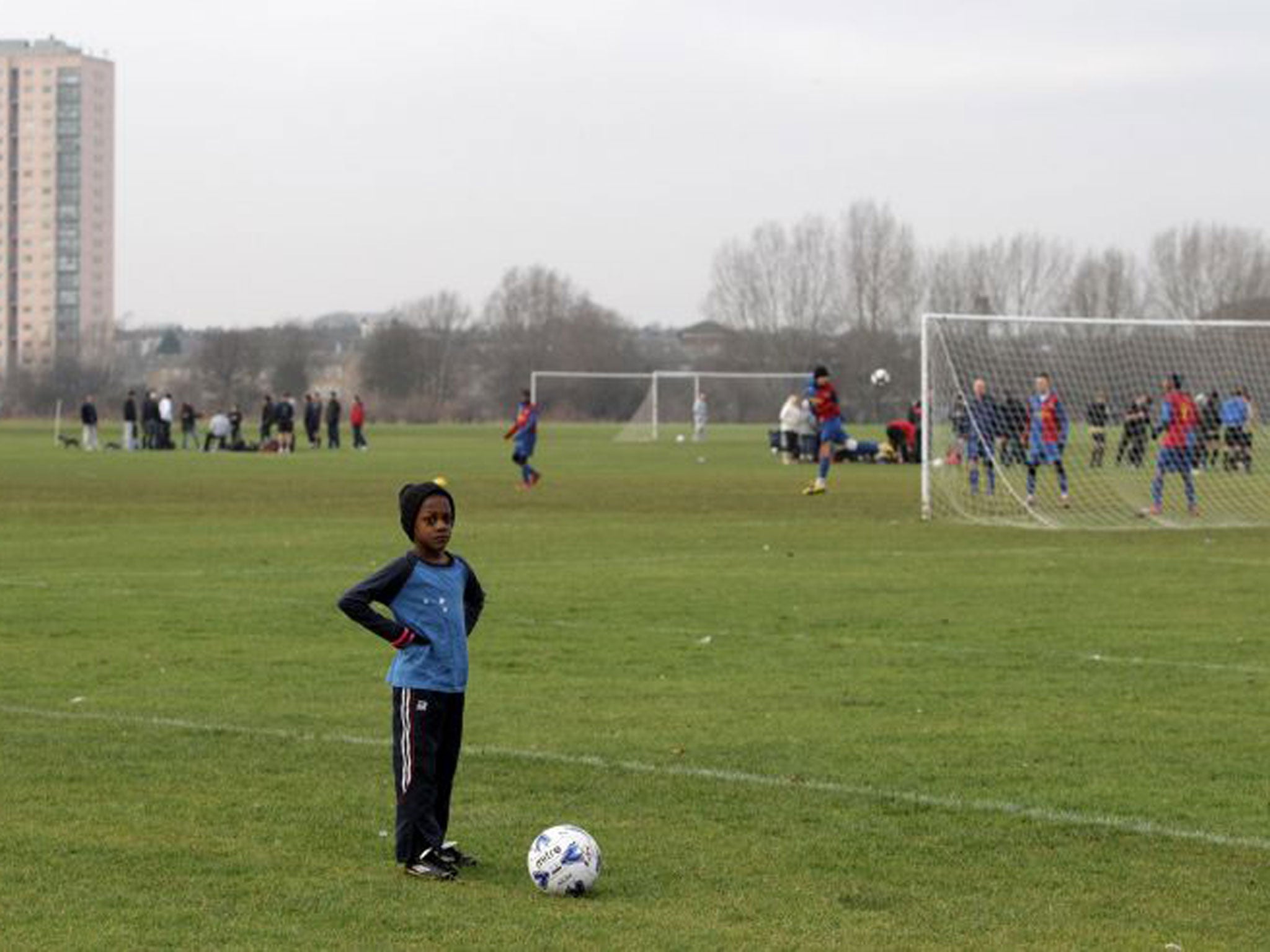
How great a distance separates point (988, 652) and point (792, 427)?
40.4m

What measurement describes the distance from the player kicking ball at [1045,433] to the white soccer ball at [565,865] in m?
25.7

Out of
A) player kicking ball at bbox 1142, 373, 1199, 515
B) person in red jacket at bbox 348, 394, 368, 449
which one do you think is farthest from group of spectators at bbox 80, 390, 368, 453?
player kicking ball at bbox 1142, 373, 1199, 515

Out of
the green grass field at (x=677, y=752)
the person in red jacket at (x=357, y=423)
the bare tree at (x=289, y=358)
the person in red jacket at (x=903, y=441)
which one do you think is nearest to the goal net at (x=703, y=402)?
the person in red jacket at (x=357, y=423)

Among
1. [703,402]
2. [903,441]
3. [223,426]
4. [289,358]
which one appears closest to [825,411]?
[903,441]

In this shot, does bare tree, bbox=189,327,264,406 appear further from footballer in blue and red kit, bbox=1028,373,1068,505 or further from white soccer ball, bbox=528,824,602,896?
white soccer ball, bbox=528,824,602,896

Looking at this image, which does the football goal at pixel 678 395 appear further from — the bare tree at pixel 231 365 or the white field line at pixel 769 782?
the white field line at pixel 769 782

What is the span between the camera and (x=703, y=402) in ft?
262

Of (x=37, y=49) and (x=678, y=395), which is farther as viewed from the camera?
(x=37, y=49)

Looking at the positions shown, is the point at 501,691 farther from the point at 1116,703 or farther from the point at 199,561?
the point at 199,561

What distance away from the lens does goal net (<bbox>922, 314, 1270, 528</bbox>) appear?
3250cm

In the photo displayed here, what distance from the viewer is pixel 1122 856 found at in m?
8.84

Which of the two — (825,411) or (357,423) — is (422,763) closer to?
(825,411)

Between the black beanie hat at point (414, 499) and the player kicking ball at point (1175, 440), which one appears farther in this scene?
the player kicking ball at point (1175, 440)

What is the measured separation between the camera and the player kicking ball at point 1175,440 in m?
31.9
